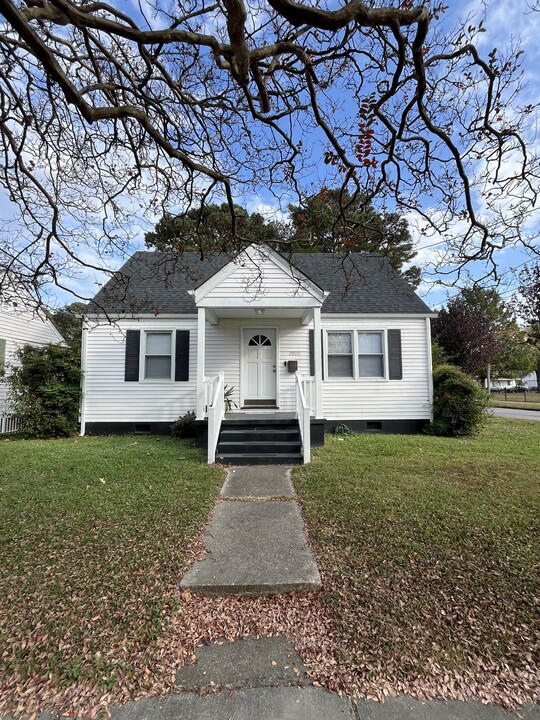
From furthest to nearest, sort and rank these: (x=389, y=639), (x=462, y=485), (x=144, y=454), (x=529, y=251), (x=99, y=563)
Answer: (x=144, y=454)
(x=462, y=485)
(x=529, y=251)
(x=99, y=563)
(x=389, y=639)

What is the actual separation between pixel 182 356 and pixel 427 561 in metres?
7.81

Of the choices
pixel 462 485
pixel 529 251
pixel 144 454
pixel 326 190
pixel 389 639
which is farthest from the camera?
pixel 144 454

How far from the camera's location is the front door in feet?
31.6

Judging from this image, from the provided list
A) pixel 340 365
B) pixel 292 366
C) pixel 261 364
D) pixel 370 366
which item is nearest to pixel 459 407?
pixel 370 366

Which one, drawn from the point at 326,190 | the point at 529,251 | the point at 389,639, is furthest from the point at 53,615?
the point at 529,251

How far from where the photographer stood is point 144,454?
705 cm

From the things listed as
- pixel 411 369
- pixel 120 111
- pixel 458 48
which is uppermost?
pixel 458 48

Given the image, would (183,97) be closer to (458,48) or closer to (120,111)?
(120,111)

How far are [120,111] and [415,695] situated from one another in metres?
4.79

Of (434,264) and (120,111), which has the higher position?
(120,111)

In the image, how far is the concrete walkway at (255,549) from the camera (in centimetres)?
267

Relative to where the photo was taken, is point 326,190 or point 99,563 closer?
point 99,563

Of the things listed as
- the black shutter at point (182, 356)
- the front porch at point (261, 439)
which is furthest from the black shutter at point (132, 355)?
the front porch at point (261, 439)

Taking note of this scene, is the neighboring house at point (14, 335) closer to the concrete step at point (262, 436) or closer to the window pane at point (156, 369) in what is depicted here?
the window pane at point (156, 369)
